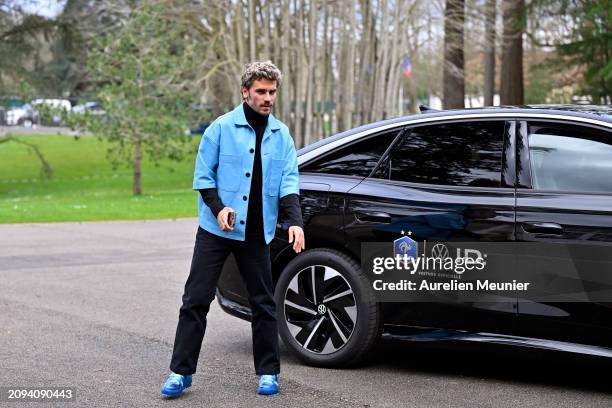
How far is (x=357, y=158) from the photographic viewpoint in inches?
272

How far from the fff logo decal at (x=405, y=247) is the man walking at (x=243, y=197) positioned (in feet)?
2.57

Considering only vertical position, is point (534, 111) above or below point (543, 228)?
above

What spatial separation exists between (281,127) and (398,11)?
2450 cm

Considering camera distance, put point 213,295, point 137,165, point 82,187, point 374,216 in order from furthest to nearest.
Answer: point 82,187
point 137,165
point 374,216
point 213,295

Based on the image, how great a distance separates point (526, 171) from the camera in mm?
6289

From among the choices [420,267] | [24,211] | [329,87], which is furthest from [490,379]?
[329,87]

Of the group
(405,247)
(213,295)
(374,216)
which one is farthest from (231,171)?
(405,247)

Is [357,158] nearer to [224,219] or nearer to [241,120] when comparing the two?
[241,120]

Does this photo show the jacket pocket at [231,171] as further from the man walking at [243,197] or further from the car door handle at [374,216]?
the car door handle at [374,216]

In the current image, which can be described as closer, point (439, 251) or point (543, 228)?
point (543, 228)

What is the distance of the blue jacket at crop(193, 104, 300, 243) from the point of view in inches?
233

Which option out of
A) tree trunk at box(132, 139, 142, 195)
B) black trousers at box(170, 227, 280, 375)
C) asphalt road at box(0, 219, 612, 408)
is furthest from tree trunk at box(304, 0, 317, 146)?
black trousers at box(170, 227, 280, 375)

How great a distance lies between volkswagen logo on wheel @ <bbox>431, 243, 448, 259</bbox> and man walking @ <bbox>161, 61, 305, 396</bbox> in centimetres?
86

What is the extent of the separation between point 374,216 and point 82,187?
32021 millimetres
